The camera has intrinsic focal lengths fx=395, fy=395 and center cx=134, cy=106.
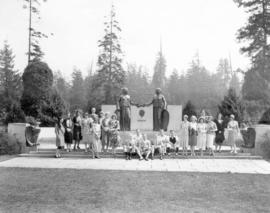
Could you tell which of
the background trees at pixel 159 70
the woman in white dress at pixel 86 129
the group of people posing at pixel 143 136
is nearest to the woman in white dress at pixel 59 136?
the group of people posing at pixel 143 136

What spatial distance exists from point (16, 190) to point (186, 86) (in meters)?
68.4

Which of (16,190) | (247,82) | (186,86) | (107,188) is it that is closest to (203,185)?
(107,188)

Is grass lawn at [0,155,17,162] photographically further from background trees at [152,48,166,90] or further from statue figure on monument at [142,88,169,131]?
Result: background trees at [152,48,166,90]

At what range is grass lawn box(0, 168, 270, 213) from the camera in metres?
8.14

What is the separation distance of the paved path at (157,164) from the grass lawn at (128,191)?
995 millimetres

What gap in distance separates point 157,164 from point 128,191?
181 inches

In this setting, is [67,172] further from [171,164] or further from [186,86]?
[186,86]

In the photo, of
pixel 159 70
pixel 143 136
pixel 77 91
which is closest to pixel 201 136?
pixel 143 136

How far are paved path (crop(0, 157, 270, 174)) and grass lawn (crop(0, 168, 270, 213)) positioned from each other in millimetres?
995

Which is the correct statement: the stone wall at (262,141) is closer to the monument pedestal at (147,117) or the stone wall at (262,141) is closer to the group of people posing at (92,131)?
the monument pedestal at (147,117)

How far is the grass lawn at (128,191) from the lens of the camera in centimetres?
814

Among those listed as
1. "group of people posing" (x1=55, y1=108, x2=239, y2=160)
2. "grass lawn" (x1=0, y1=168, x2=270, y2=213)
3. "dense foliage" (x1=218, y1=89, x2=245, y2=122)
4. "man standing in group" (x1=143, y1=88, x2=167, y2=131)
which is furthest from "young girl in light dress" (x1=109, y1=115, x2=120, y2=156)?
"dense foliage" (x1=218, y1=89, x2=245, y2=122)

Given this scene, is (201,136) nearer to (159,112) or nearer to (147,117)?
(159,112)

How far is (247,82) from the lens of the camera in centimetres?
3431
